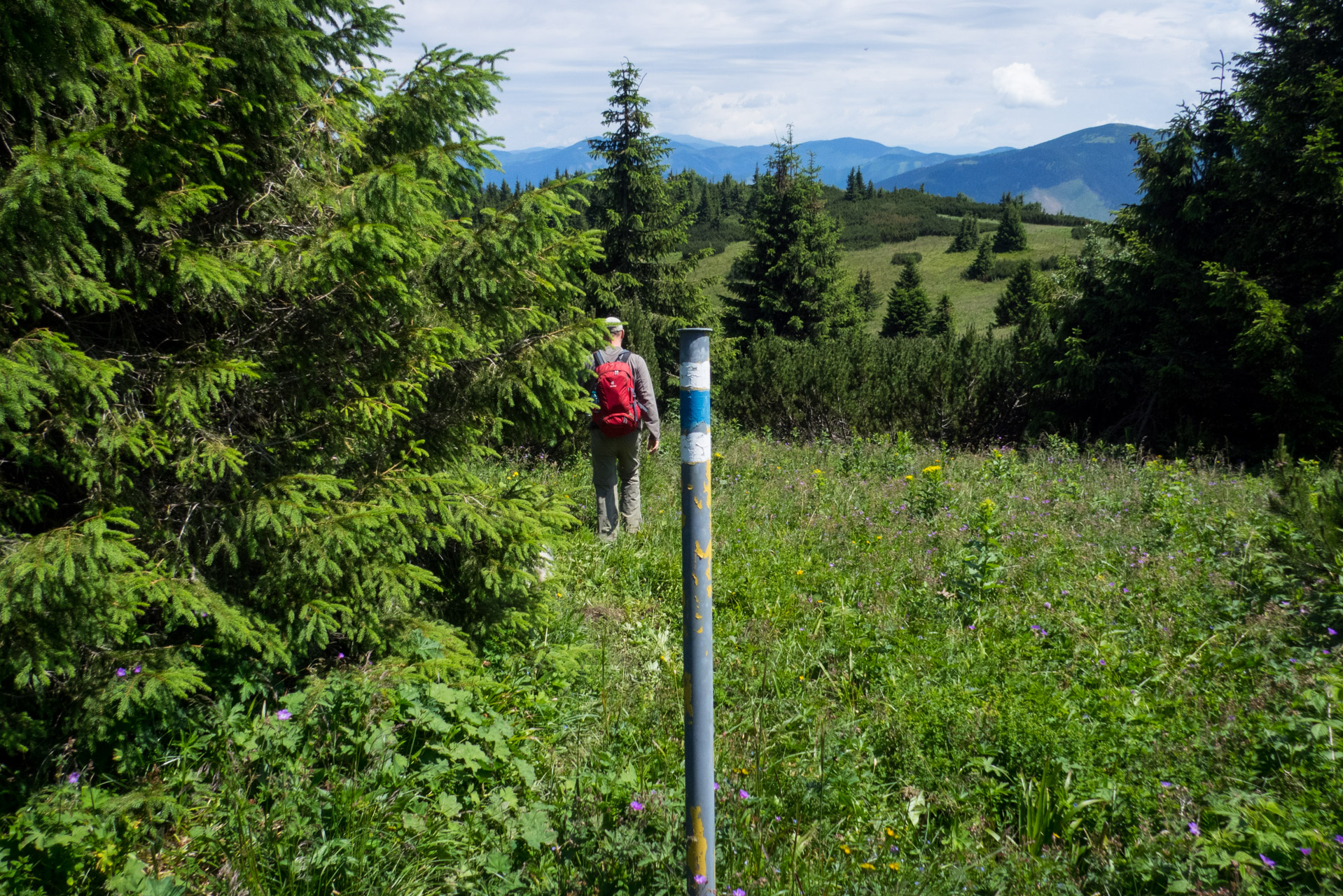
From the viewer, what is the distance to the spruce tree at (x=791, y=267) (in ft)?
93.9

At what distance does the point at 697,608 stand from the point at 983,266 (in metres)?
68.9

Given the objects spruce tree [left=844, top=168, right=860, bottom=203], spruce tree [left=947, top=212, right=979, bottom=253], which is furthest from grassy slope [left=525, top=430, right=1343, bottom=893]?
spruce tree [left=844, top=168, right=860, bottom=203]

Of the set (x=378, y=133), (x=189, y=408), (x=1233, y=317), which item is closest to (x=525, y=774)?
(x=189, y=408)

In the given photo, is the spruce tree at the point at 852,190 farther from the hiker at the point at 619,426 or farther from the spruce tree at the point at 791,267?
the hiker at the point at 619,426

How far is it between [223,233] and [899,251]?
8210cm

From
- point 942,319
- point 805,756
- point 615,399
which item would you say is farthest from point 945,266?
point 805,756

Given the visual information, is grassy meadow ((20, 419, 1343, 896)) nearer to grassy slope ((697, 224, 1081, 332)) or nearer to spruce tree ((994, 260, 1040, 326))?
spruce tree ((994, 260, 1040, 326))

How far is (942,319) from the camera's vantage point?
145 ft

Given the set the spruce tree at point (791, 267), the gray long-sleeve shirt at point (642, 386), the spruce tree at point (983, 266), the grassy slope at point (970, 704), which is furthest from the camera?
the spruce tree at point (983, 266)

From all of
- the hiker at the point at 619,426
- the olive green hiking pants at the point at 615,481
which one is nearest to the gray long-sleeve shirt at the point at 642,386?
the hiker at the point at 619,426

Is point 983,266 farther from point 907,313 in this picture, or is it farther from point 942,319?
point 907,313

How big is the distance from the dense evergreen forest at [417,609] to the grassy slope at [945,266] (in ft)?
160

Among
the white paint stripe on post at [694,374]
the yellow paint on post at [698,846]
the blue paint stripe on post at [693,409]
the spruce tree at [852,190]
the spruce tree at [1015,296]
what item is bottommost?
the yellow paint on post at [698,846]

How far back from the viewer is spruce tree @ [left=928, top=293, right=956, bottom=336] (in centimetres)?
4323
